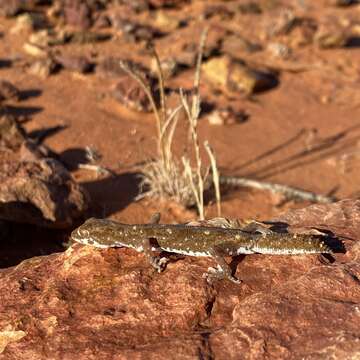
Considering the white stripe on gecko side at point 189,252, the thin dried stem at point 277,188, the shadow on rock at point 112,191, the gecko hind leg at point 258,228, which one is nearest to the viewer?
the white stripe on gecko side at point 189,252

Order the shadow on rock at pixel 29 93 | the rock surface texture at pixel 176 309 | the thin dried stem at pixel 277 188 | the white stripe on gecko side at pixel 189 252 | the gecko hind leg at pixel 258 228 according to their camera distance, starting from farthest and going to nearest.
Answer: the shadow on rock at pixel 29 93
the thin dried stem at pixel 277 188
the gecko hind leg at pixel 258 228
the white stripe on gecko side at pixel 189 252
the rock surface texture at pixel 176 309

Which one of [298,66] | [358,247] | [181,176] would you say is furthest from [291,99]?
[358,247]

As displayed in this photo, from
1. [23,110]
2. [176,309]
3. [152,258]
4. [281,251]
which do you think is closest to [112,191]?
[23,110]

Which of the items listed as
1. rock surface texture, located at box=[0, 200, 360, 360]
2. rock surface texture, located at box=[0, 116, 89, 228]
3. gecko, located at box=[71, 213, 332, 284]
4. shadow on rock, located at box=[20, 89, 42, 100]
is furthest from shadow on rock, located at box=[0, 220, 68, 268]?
shadow on rock, located at box=[20, 89, 42, 100]

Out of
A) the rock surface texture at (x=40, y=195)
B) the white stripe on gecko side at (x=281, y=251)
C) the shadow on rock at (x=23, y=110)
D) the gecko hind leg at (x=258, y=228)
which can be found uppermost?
the white stripe on gecko side at (x=281, y=251)

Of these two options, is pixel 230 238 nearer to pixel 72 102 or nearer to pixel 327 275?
pixel 327 275

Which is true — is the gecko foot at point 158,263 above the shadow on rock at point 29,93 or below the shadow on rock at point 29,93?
above

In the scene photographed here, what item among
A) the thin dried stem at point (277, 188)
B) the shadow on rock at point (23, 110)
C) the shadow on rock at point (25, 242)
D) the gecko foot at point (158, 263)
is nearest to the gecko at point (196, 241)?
the gecko foot at point (158, 263)

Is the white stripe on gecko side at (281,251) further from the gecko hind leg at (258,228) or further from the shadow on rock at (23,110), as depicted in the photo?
the shadow on rock at (23,110)

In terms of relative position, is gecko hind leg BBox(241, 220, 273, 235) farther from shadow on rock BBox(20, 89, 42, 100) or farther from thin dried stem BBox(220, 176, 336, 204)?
shadow on rock BBox(20, 89, 42, 100)
